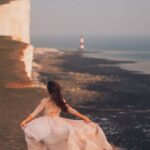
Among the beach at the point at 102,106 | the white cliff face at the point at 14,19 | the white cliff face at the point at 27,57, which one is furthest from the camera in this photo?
the white cliff face at the point at 14,19

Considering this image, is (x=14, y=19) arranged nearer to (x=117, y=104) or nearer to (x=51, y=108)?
(x=117, y=104)

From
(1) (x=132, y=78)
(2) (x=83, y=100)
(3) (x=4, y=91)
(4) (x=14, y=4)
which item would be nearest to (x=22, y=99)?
(3) (x=4, y=91)

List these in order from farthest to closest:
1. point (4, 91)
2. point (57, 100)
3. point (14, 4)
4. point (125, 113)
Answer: point (14, 4) → point (125, 113) → point (4, 91) → point (57, 100)

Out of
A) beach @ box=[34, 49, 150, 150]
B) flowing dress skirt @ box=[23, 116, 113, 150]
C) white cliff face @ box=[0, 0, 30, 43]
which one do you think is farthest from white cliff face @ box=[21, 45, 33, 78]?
flowing dress skirt @ box=[23, 116, 113, 150]

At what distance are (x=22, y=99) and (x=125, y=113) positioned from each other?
31.8 ft

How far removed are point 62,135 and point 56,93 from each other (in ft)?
2.68

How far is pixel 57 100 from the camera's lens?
361 inches

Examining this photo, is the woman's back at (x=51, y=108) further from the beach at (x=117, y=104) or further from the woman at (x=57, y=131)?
the beach at (x=117, y=104)

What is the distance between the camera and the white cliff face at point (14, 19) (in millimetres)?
48938

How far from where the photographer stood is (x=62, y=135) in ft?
30.5

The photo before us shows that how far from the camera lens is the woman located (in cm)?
924

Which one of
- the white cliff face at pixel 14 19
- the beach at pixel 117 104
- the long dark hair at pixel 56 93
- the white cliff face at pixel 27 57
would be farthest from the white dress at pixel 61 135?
the white cliff face at pixel 14 19

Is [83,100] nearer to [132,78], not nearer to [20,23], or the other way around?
[20,23]

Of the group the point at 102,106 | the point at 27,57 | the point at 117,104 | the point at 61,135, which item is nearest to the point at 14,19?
the point at 27,57
